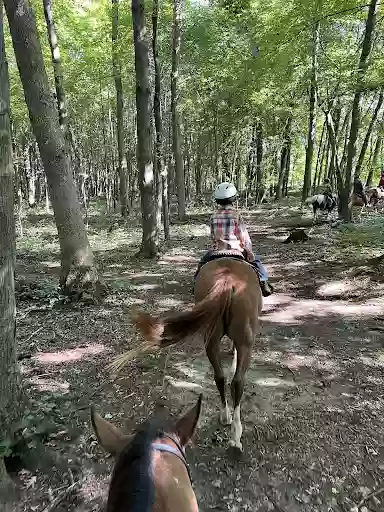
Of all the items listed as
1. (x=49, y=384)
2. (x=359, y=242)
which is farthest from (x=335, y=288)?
(x=49, y=384)

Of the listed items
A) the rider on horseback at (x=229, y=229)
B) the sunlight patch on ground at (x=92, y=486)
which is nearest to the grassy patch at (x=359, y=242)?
the rider on horseback at (x=229, y=229)

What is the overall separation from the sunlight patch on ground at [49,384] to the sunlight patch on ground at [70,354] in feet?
1.83

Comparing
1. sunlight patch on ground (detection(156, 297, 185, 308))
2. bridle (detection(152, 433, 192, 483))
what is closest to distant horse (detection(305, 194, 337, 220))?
sunlight patch on ground (detection(156, 297, 185, 308))

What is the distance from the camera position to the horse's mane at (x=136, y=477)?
4.05ft

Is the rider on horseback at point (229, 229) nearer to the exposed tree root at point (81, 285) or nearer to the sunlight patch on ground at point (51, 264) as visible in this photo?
the exposed tree root at point (81, 285)

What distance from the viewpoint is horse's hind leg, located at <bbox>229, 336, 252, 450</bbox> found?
3922 millimetres

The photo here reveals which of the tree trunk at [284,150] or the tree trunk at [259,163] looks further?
the tree trunk at [259,163]

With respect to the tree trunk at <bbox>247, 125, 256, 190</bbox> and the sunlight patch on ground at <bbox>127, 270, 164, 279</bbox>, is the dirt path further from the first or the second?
the tree trunk at <bbox>247, 125, 256, 190</bbox>

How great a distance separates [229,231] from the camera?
17.5 ft

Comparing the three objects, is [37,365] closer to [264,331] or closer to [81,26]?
[264,331]

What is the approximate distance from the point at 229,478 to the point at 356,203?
16806 mm

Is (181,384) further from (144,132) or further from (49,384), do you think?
(144,132)

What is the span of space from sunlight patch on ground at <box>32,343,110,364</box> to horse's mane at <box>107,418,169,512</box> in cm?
448

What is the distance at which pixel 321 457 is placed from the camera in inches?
151
